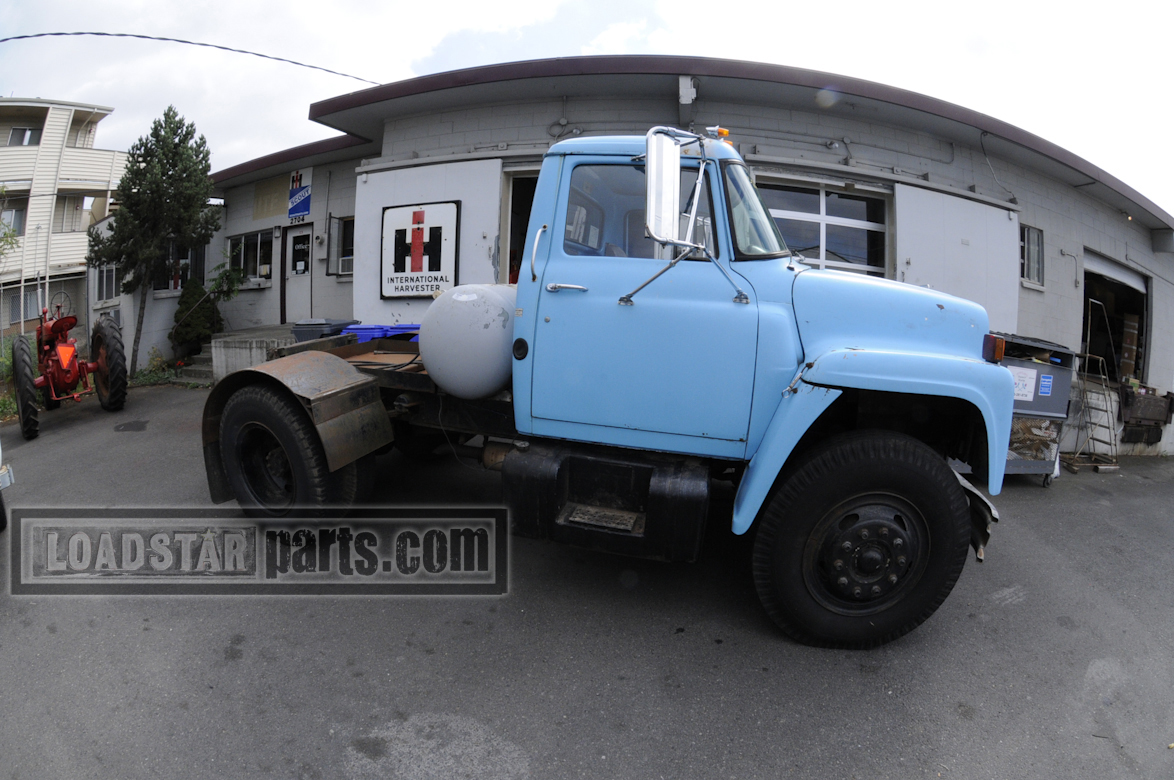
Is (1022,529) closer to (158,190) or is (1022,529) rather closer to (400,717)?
(400,717)

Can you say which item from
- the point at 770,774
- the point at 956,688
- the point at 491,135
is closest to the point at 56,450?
the point at 491,135

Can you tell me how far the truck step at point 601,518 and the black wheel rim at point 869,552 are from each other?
848mm

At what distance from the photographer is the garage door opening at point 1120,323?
14096mm

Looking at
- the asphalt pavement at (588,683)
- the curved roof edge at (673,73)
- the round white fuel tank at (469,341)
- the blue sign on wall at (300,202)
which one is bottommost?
the asphalt pavement at (588,683)

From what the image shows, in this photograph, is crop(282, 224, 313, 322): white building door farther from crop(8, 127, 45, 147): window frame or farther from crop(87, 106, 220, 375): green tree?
crop(8, 127, 45, 147): window frame

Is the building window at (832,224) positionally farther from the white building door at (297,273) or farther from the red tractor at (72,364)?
the white building door at (297,273)

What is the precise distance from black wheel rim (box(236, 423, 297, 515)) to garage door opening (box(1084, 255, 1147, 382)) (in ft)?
53.8

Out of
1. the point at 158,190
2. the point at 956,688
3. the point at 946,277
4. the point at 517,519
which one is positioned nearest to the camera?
the point at 956,688

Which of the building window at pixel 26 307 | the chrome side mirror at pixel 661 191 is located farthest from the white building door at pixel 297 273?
the building window at pixel 26 307

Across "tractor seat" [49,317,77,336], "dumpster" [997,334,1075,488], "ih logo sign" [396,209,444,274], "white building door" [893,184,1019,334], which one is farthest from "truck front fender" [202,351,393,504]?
"white building door" [893,184,1019,334]

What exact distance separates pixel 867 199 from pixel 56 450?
36.8ft

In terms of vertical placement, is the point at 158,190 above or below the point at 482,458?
above

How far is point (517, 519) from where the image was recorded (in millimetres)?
3281

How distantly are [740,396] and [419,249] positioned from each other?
774 centimetres
